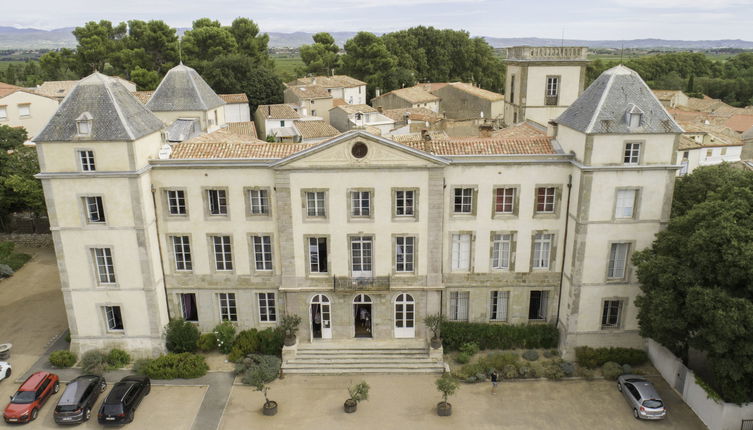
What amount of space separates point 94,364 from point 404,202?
1858cm

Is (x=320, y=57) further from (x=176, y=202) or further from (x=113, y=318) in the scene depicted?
(x=113, y=318)

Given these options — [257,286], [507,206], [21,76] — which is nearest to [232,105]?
[257,286]

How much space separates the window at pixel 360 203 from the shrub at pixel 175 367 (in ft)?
37.7

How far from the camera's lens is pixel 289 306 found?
101ft

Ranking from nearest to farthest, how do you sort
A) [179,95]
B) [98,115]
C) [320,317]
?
1. [98,115]
2. [320,317]
3. [179,95]

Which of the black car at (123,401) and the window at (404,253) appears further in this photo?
the window at (404,253)

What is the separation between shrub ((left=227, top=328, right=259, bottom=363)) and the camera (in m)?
30.3

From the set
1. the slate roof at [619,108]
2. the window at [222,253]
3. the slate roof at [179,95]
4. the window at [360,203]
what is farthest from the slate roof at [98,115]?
the slate roof at [619,108]

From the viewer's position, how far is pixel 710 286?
24.1m

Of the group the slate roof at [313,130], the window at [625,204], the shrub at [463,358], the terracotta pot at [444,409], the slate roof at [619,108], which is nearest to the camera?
the terracotta pot at [444,409]

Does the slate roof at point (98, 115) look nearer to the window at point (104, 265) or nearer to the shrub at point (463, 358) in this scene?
the window at point (104, 265)

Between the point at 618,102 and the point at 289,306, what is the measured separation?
20.3 meters

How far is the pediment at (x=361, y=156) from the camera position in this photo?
28.0m

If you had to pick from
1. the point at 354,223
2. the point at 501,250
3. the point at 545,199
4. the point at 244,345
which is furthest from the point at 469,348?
the point at 244,345
